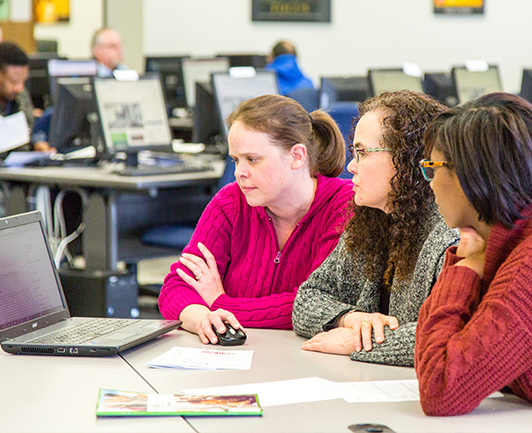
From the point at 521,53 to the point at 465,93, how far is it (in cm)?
319

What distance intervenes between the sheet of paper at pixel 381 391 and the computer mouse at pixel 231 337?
1.09ft

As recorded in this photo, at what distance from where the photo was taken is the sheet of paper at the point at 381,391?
1344 millimetres

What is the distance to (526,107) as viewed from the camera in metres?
1.24

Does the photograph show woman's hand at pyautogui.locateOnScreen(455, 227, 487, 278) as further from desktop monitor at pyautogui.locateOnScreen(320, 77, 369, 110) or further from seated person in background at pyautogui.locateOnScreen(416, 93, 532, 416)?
desktop monitor at pyautogui.locateOnScreen(320, 77, 369, 110)

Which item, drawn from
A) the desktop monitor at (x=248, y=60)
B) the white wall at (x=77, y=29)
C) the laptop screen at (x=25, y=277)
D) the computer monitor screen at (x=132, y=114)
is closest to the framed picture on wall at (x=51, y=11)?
the white wall at (x=77, y=29)

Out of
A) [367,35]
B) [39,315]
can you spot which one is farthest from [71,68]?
[39,315]

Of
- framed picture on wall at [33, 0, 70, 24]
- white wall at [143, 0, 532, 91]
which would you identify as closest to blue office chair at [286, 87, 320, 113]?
white wall at [143, 0, 532, 91]

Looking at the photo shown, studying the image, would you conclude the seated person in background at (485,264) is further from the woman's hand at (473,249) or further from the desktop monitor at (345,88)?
the desktop monitor at (345,88)

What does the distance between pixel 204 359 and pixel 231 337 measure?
13 centimetres

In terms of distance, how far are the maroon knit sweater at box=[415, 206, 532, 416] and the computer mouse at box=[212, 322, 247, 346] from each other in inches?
19.5

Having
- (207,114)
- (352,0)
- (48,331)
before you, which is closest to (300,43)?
(352,0)

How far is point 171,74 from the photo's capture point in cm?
710

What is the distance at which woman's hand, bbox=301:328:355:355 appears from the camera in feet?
5.32

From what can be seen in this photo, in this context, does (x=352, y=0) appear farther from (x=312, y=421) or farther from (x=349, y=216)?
(x=312, y=421)
